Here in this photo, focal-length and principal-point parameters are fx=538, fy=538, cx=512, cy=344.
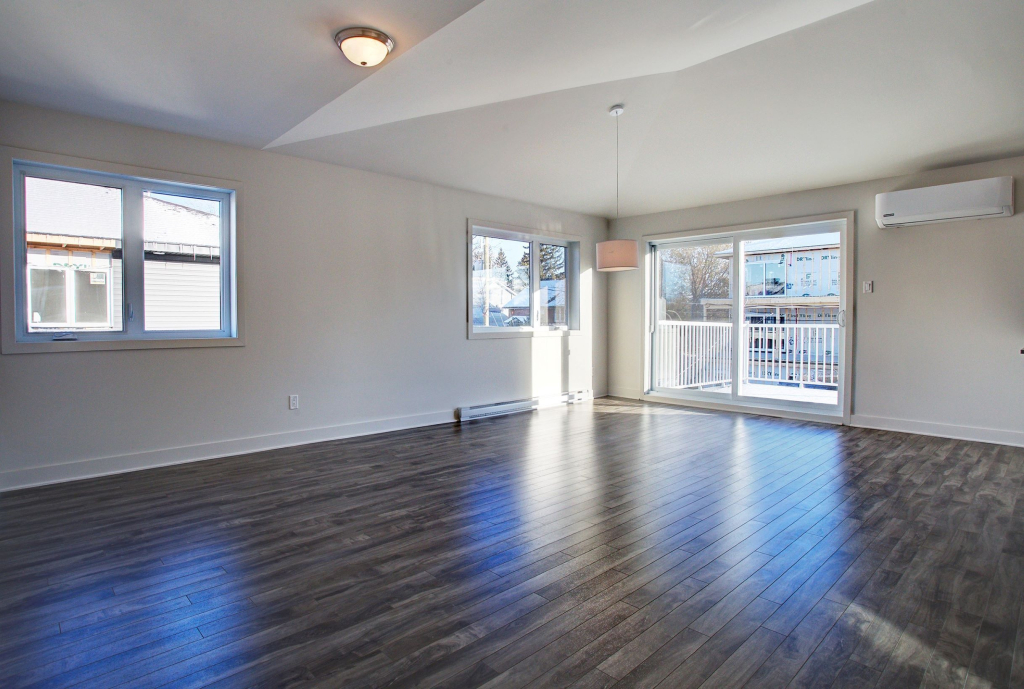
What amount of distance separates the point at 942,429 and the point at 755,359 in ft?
8.55

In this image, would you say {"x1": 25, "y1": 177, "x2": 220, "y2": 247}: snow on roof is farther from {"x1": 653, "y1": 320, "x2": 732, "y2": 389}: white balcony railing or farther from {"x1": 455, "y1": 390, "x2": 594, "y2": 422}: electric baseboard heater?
{"x1": 653, "y1": 320, "x2": 732, "y2": 389}: white balcony railing

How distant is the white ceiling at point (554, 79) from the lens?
9.07 feet

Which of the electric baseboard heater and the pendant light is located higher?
the pendant light

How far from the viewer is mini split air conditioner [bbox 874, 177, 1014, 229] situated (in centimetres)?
461

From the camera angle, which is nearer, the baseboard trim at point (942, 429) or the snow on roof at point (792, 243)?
the baseboard trim at point (942, 429)

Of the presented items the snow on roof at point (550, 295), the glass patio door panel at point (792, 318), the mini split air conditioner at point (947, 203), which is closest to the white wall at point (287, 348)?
the snow on roof at point (550, 295)

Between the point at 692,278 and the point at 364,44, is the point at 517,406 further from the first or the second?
the point at 364,44

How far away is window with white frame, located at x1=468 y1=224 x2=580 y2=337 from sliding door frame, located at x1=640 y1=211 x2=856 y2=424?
101cm

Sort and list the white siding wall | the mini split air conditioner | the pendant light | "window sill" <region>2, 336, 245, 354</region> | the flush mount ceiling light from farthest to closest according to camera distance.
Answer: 1. the pendant light
2. the mini split air conditioner
3. the white siding wall
4. "window sill" <region>2, 336, 245, 354</region>
5. the flush mount ceiling light

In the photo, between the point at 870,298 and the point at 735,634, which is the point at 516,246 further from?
the point at 735,634

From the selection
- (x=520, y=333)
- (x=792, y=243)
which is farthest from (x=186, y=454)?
(x=792, y=243)

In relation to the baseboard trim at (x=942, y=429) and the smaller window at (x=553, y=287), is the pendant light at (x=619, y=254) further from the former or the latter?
the baseboard trim at (x=942, y=429)

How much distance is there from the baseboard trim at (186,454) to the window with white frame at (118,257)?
88 cm

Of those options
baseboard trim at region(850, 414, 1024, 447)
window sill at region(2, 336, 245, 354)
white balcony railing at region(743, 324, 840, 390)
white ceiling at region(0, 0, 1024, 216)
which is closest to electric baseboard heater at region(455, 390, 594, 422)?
white balcony railing at region(743, 324, 840, 390)
